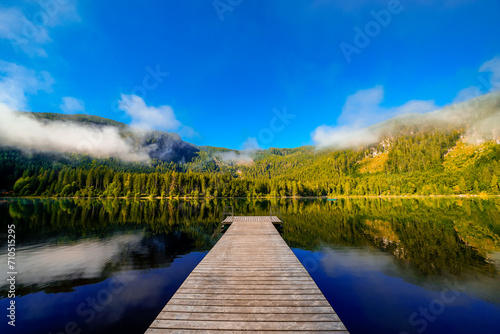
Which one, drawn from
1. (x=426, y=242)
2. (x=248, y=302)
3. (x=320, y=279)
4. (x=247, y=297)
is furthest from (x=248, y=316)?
(x=426, y=242)

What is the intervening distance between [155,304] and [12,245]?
78.0ft

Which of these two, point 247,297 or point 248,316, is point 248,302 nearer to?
point 247,297

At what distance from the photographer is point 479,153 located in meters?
186

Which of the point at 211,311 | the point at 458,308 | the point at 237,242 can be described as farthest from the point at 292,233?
the point at 211,311

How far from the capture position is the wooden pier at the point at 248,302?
21.6 feet

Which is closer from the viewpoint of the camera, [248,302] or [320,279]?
[248,302]

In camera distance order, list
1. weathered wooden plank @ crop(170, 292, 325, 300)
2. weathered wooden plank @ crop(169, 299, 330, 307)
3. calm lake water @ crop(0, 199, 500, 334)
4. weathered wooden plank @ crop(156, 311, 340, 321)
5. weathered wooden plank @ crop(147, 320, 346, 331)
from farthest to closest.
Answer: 1. calm lake water @ crop(0, 199, 500, 334)
2. weathered wooden plank @ crop(170, 292, 325, 300)
3. weathered wooden plank @ crop(169, 299, 330, 307)
4. weathered wooden plank @ crop(156, 311, 340, 321)
5. weathered wooden plank @ crop(147, 320, 346, 331)

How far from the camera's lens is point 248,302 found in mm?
8250

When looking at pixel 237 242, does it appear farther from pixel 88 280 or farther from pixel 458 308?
pixel 458 308

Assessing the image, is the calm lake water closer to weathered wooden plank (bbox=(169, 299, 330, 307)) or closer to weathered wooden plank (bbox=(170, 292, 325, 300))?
weathered wooden plank (bbox=(170, 292, 325, 300))

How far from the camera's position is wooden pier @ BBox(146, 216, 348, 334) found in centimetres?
660

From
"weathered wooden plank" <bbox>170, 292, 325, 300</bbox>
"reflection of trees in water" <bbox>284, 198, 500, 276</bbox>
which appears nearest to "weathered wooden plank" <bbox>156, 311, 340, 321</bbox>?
"weathered wooden plank" <bbox>170, 292, 325, 300</bbox>

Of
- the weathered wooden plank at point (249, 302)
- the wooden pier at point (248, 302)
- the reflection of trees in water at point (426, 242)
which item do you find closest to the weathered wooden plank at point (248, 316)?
the wooden pier at point (248, 302)

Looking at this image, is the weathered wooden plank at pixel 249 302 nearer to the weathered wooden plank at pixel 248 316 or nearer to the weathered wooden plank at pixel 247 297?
the weathered wooden plank at pixel 247 297
